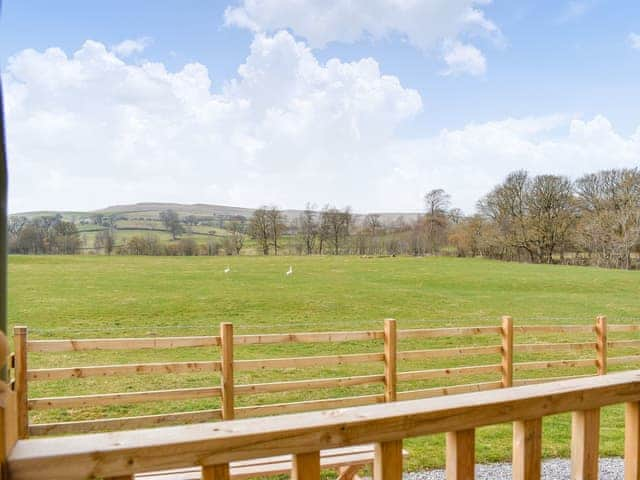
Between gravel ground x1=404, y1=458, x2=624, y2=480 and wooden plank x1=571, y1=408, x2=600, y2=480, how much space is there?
3.46m

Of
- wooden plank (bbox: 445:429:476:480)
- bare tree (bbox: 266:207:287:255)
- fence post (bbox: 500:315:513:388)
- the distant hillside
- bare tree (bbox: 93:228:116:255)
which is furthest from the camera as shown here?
the distant hillside

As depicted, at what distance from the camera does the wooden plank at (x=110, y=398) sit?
4883 millimetres

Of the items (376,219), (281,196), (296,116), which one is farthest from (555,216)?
(281,196)


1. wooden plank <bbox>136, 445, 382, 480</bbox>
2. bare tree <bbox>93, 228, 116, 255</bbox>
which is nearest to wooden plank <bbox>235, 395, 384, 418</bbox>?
wooden plank <bbox>136, 445, 382, 480</bbox>

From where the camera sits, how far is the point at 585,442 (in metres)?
1.23

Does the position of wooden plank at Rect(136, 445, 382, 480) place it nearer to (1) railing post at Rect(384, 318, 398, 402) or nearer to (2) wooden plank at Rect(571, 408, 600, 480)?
(2) wooden plank at Rect(571, 408, 600, 480)

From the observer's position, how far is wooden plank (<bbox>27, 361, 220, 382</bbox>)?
5004 millimetres

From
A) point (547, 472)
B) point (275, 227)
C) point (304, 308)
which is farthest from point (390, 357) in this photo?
point (275, 227)

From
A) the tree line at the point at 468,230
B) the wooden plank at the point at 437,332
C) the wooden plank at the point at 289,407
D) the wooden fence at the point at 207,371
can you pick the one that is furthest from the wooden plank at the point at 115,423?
the tree line at the point at 468,230

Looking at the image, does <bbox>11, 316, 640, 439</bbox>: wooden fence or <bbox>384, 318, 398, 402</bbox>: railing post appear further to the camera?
<bbox>384, 318, 398, 402</bbox>: railing post

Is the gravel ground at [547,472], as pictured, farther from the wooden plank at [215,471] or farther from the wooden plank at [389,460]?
the wooden plank at [215,471]

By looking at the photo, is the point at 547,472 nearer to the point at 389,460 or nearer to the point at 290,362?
the point at 290,362

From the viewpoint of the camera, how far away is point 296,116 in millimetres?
19109

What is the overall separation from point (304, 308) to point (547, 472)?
14708 millimetres
